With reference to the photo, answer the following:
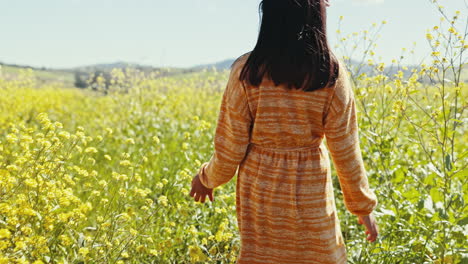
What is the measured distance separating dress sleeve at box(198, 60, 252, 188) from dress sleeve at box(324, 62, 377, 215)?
0.28 metres

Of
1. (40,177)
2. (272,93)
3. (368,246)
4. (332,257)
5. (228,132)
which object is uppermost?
(272,93)

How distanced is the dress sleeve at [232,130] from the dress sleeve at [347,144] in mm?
276

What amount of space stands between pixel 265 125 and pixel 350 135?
11.5 inches

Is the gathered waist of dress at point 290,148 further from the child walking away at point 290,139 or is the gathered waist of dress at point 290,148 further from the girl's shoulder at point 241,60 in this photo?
the girl's shoulder at point 241,60

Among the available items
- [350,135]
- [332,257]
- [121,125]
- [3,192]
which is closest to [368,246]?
[332,257]

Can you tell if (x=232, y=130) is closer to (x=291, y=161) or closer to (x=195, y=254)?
(x=291, y=161)

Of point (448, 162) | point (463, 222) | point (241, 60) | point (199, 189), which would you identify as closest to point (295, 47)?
point (241, 60)

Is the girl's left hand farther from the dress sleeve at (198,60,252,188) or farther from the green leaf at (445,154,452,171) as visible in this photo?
the green leaf at (445,154,452,171)

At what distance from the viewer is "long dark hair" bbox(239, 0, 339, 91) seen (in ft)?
4.79

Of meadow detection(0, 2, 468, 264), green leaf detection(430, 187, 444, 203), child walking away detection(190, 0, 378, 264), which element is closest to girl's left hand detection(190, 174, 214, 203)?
child walking away detection(190, 0, 378, 264)

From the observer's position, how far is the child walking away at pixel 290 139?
147cm

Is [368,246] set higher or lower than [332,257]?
lower

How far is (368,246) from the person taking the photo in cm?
236

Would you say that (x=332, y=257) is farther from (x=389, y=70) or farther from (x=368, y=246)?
(x=389, y=70)
